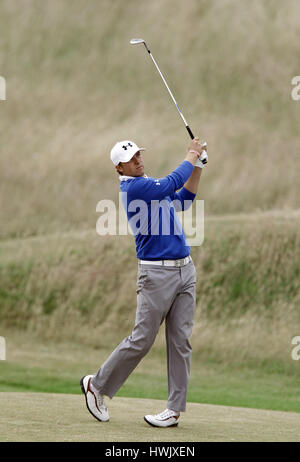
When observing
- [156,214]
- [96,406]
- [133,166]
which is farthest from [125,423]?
[133,166]

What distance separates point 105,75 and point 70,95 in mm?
2102

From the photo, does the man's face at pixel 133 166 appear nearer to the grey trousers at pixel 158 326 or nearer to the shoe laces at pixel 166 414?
the grey trousers at pixel 158 326

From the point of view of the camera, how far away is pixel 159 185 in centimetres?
634

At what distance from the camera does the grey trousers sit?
6449 millimetres

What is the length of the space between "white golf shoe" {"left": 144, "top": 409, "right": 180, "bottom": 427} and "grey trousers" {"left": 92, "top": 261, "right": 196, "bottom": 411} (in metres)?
0.07

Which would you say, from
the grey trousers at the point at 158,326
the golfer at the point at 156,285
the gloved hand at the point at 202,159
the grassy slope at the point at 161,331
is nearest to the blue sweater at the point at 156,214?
the golfer at the point at 156,285

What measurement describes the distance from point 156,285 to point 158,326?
0.31 m

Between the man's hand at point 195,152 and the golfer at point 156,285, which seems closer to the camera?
the golfer at point 156,285

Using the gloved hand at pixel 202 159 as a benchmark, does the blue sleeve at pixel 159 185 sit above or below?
below

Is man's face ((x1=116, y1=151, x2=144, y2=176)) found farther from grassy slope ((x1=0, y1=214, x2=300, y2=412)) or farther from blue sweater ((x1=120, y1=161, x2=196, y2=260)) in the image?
grassy slope ((x1=0, y1=214, x2=300, y2=412))

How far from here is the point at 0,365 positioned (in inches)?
602

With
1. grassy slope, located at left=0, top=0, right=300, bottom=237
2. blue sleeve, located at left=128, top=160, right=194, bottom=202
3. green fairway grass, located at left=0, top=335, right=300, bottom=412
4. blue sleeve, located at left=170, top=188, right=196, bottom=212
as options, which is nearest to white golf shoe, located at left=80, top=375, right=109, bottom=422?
blue sleeve, located at left=128, top=160, right=194, bottom=202

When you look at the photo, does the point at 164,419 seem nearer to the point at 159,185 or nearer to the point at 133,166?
the point at 159,185

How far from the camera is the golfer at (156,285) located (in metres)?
6.39
